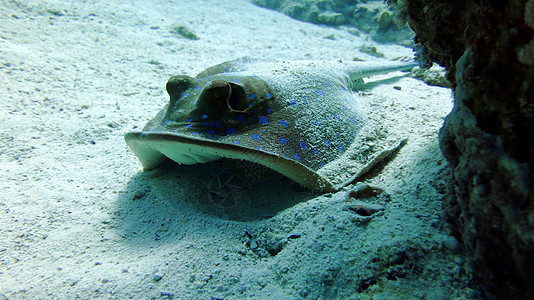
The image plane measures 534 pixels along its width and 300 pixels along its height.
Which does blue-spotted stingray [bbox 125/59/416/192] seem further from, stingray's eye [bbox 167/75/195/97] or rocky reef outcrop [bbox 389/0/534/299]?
rocky reef outcrop [bbox 389/0/534/299]

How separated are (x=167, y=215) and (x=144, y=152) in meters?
0.74

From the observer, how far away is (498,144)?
1.11 meters

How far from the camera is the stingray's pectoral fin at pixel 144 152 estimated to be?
2.35 meters

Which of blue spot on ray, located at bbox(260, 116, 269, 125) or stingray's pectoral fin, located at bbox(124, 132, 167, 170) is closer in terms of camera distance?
stingray's pectoral fin, located at bbox(124, 132, 167, 170)

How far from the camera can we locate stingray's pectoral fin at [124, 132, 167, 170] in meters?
2.35

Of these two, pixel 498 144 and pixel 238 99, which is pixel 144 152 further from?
pixel 498 144

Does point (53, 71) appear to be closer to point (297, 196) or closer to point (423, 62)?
point (297, 196)

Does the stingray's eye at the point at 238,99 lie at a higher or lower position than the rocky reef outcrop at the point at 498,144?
lower

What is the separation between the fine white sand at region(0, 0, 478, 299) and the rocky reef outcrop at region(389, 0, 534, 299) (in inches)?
10.6

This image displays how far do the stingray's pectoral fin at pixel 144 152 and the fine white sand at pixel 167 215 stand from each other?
11 centimetres

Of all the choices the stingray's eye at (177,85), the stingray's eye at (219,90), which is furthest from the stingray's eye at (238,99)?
the stingray's eye at (177,85)

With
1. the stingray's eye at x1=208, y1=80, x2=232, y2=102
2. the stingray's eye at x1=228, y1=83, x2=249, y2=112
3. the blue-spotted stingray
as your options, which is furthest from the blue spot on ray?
the stingray's eye at x1=208, y1=80, x2=232, y2=102

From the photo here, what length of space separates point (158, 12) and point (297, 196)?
8.91 m

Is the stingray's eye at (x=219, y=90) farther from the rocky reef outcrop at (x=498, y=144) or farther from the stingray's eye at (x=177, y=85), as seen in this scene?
the rocky reef outcrop at (x=498, y=144)
